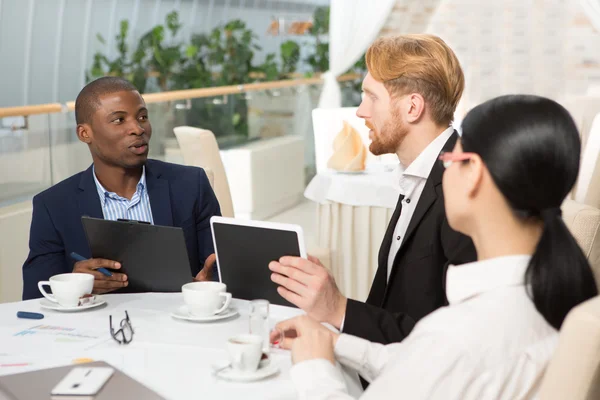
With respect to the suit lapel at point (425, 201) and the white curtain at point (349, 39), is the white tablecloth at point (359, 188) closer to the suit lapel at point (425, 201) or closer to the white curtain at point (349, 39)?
the suit lapel at point (425, 201)

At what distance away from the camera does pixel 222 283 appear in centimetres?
215

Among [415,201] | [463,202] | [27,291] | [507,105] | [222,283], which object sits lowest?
[27,291]

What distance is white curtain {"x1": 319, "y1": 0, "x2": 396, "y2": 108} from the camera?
26.5 feet

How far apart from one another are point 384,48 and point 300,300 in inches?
33.7

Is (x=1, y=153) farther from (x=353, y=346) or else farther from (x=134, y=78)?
(x=134, y=78)

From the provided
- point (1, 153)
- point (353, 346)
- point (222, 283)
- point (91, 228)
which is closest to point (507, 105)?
point (353, 346)

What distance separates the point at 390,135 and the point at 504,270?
43.8 inches

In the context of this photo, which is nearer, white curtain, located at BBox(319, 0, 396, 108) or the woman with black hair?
the woman with black hair

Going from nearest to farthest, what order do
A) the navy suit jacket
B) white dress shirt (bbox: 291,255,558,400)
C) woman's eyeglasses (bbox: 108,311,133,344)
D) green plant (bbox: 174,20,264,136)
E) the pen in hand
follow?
white dress shirt (bbox: 291,255,558,400), woman's eyeglasses (bbox: 108,311,133,344), the pen in hand, the navy suit jacket, green plant (bbox: 174,20,264,136)

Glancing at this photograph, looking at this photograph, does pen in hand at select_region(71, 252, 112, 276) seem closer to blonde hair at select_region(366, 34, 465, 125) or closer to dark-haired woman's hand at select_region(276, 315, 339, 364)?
dark-haired woman's hand at select_region(276, 315, 339, 364)

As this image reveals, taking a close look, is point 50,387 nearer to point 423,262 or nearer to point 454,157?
point 454,157

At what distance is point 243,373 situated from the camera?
1640mm

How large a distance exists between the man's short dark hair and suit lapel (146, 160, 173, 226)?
29 cm

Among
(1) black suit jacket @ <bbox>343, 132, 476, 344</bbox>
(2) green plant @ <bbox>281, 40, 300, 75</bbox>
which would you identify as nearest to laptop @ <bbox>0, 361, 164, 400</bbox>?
(1) black suit jacket @ <bbox>343, 132, 476, 344</bbox>
